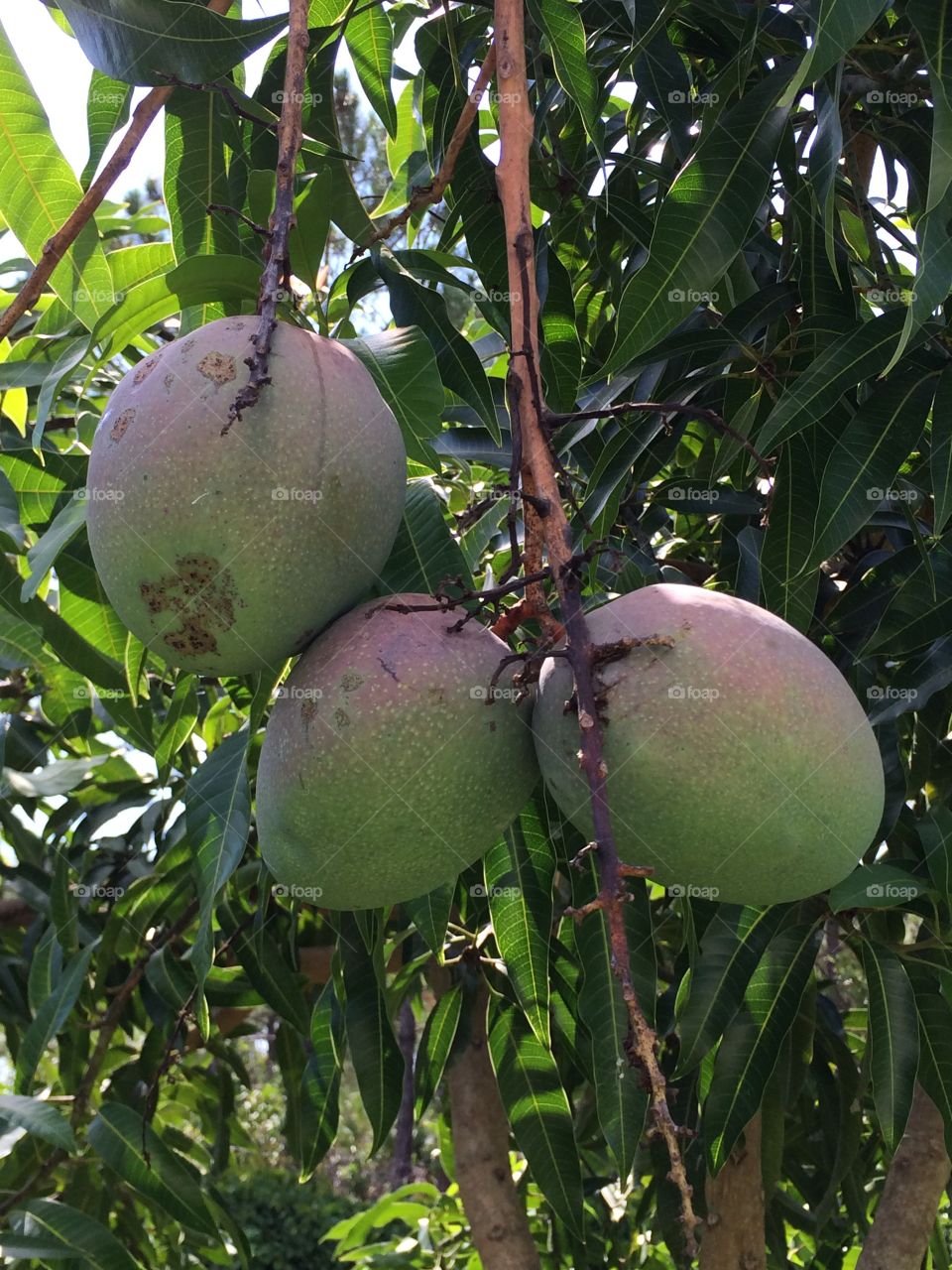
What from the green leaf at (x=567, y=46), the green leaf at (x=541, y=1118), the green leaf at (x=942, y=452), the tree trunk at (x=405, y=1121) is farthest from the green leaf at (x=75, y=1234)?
the tree trunk at (x=405, y=1121)

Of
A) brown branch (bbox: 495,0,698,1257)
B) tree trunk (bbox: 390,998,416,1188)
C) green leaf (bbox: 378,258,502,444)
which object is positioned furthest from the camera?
tree trunk (bbox: 390,998,416,1188)

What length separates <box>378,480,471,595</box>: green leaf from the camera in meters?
1.22

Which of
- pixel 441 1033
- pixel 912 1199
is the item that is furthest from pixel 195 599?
pixel 912 1199

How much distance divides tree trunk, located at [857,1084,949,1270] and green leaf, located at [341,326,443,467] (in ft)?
4.12

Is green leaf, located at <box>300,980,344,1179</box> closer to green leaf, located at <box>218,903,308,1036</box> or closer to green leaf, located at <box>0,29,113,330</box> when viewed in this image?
green leaf, located at <box>218,903,308,1036</box>

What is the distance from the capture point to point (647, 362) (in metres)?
1.44

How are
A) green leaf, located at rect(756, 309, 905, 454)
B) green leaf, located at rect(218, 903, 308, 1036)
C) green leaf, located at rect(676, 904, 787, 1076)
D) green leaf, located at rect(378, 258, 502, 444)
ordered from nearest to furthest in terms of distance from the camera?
green leaf, located at rect(756, 309, 905, 454) → green leaf, located at rect(378, 258, 502, 444) → green leaf, located at rect(676, 904, 787, 1076) → green leaf, located at rect(218, 903, 308, 1036)

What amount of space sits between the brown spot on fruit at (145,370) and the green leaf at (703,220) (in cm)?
42

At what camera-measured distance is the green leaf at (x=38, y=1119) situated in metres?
1.67

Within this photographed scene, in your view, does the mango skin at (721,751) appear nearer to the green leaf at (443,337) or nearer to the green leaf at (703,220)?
the green leaf at (703,220)

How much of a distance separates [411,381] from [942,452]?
1.82 ft

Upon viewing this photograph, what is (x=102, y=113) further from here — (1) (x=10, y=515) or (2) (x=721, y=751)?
(2) (x=721, y=751)

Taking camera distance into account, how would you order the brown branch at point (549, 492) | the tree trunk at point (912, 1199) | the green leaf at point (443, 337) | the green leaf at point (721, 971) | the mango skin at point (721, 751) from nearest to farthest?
the brown branch at point (549, 492)
the mango skin at point (721, 751)
the green leaf at point (443, 337)
the green leaf at point (721, 971)
the tree trunk at point (912, 1199)

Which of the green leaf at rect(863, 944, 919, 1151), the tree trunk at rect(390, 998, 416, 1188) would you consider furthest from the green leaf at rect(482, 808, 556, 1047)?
the tree trunk at rect(390, 998, 416, 1188)
